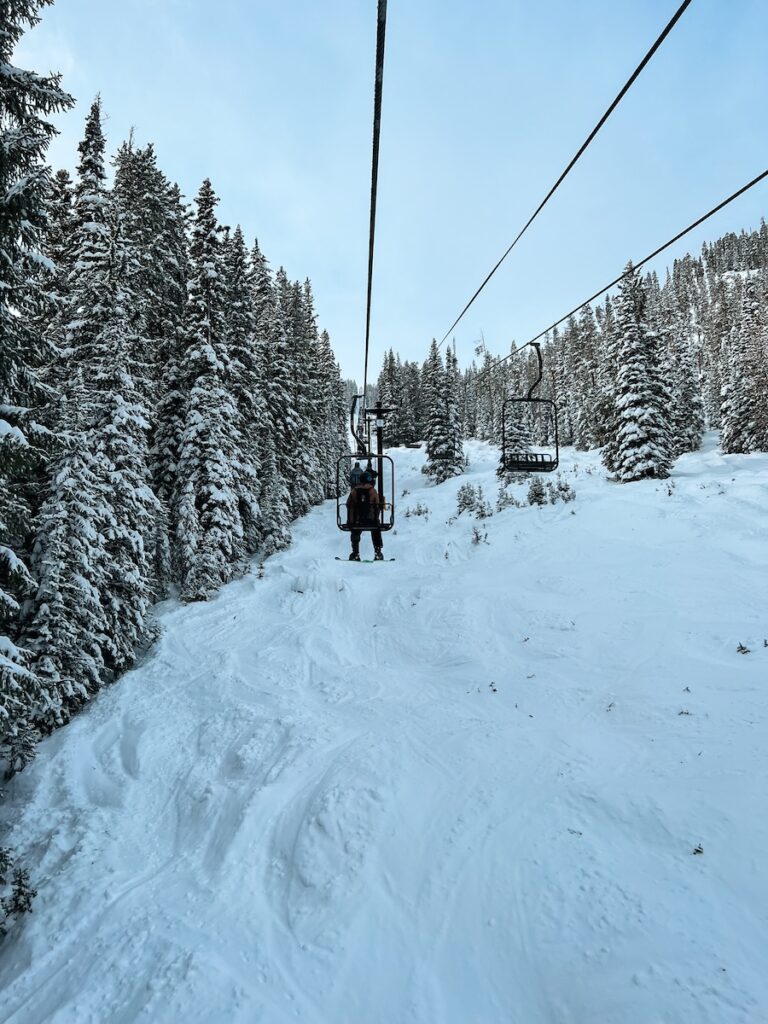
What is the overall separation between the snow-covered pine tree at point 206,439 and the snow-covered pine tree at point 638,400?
67.0ft

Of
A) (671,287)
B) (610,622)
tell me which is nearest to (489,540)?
(610,622)

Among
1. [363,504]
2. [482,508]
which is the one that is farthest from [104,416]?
[482,508]

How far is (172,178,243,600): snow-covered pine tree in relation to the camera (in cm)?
1866

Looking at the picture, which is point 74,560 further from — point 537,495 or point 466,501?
point 537,495

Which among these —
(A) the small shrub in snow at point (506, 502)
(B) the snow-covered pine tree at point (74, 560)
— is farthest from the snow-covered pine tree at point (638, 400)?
(B) the snow-covered pine tree at point (74, 560)

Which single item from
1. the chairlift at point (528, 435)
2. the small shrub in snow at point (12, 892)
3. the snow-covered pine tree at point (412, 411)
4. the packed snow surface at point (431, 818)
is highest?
the snow-covered pine tree at point (412, 411)

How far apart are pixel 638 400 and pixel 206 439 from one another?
73.3ft

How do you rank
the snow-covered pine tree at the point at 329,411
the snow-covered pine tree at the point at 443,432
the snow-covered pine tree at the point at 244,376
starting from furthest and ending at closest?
the snow-covered pine tree at the point at 443,432 < the snow-covered pine tree at the point at 329,411 < the snow-covered pine tree at the point at 244,376

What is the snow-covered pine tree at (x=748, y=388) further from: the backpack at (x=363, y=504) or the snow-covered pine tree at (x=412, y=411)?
the snow-covered pine tree at (x=412, y=411)

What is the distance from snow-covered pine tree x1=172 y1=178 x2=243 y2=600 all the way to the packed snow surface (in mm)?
4424

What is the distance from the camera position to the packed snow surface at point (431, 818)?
534cm

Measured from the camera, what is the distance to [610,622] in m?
12.2

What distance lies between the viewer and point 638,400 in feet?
89.8

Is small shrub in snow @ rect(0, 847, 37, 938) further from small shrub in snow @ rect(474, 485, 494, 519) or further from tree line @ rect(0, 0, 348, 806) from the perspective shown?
small shrub in snow @ rect(474, 485, 494, 519)
